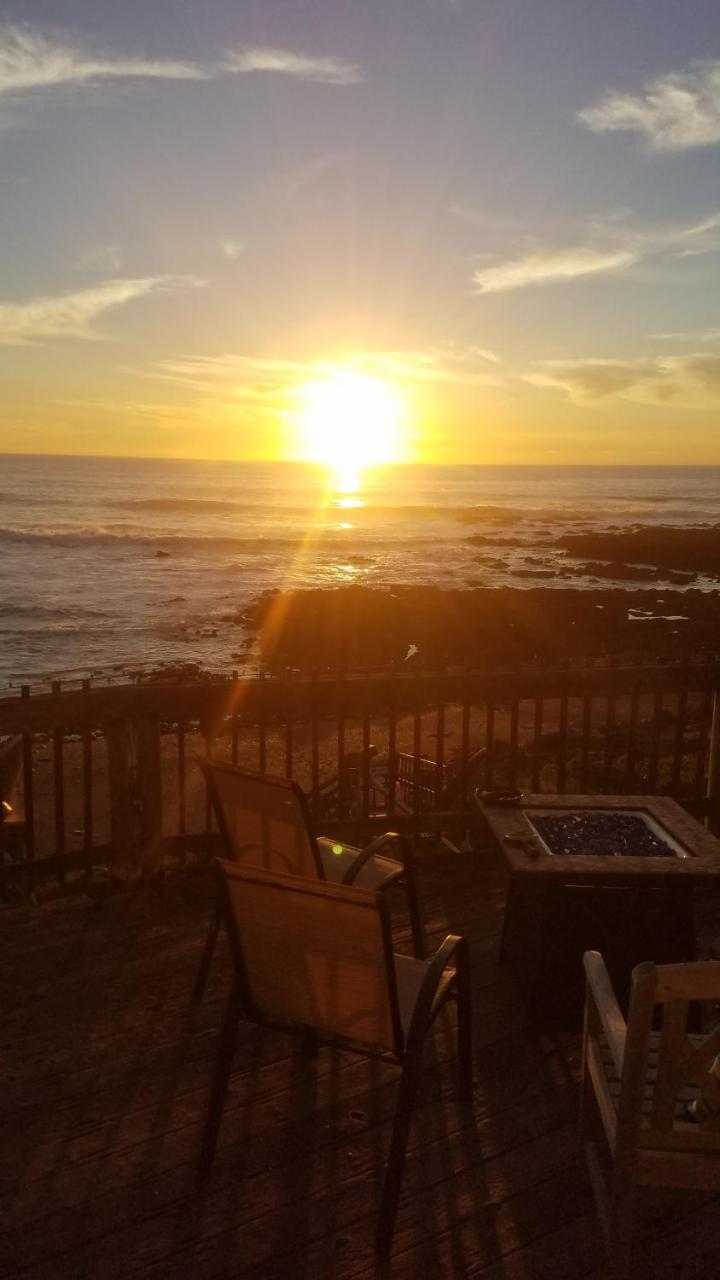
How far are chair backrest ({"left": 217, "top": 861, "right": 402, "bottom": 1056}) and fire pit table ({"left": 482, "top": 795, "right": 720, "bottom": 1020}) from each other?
101cm

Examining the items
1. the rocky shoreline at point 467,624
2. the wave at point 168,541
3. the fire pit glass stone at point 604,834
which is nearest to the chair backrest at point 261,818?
the fire pit glass stone at point 604,834

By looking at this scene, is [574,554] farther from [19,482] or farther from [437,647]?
[19,482]

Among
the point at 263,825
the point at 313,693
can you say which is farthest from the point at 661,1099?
the point at 313,693

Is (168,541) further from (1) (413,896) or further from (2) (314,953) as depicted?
(2) (314,953)

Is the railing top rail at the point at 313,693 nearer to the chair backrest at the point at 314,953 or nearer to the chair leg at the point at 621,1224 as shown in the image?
the chair backrest at the point at 314,953

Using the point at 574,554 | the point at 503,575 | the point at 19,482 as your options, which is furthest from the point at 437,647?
the point at 19,482

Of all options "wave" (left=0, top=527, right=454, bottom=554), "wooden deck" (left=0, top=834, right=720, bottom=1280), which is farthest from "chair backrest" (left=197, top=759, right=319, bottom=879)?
"wave" (left=0, top=527, right=454, bottom=554)

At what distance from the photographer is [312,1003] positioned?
2.79 m

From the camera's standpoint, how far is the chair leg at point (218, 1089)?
112 inches

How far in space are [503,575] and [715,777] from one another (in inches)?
1352

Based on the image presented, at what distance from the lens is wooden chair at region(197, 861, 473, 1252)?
2588 millimetres

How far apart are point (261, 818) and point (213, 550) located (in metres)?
46.9

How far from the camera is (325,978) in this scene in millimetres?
2717

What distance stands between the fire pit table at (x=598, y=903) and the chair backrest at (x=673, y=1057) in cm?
120
